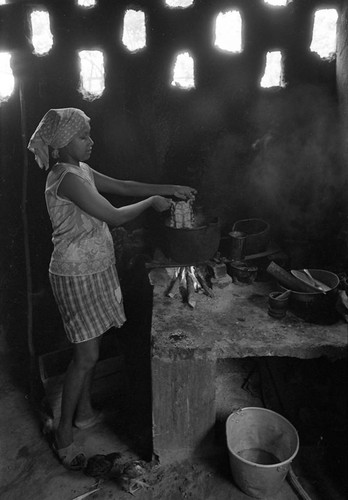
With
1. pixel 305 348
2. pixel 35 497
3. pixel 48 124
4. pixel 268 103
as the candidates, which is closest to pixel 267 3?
pixel 268 103

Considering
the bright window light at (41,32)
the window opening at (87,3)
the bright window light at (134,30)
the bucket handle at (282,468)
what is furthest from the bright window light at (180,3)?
the bucket handle at (282,468)

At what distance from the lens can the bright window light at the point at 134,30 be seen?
4.56 meters

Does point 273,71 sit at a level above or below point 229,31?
below

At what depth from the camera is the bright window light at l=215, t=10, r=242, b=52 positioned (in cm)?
464

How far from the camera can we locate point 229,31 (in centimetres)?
469

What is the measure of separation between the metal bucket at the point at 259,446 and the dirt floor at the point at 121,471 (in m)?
0.17

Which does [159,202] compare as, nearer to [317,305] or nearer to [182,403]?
[317,305]

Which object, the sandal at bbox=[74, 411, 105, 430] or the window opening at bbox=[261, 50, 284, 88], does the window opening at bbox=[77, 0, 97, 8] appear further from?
the sandal at bbox=[74, 411, 105, 430]

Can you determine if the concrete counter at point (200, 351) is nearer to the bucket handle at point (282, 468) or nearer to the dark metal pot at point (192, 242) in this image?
the bucket handle at point (282, 468)

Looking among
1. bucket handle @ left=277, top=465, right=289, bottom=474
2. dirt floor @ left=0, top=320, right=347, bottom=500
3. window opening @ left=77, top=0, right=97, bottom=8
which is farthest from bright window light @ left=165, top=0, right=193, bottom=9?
bucket handle @ left=277, top=465, right=289, bottom=474

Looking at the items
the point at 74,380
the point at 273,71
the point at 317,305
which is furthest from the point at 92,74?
the point at 317,305

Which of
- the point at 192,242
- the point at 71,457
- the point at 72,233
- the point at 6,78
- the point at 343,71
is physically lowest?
the point at 71,457

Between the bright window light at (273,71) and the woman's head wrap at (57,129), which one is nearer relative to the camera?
the woman's head wrap at (57,129)

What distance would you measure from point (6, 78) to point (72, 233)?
2.52m
